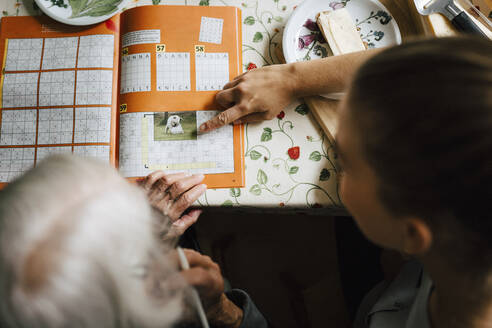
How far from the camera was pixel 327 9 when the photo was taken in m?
0.63

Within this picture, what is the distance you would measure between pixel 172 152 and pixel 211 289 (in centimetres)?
26

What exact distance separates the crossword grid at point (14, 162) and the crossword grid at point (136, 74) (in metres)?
0.22

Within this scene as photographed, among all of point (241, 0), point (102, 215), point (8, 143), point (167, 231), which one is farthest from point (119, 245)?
point (241, 0)

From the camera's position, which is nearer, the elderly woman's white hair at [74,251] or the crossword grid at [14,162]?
the elderly woman's white hair at [74,251]

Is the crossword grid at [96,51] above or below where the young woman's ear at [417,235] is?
above

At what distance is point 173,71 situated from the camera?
62 centimetres

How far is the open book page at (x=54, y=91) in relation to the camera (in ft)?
2.00

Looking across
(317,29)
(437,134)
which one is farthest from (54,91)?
(437,134)

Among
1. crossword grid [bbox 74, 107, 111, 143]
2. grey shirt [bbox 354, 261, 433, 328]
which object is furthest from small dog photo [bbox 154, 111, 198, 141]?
grey shirt [bbox 354, 261, 433, 328]

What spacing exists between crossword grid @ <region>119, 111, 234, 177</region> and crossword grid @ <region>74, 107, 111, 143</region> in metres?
0.05

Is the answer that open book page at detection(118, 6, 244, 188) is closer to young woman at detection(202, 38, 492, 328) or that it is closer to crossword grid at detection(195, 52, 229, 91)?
crossword grid at detection(195, 52, 229, 91)

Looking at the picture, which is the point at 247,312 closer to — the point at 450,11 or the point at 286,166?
the point at 286,166

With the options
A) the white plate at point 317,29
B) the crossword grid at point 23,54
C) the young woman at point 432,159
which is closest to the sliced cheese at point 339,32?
the white plate at point 317,29

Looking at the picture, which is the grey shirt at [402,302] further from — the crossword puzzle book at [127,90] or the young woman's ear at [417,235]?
the crossword puzzle book at [127,90]
